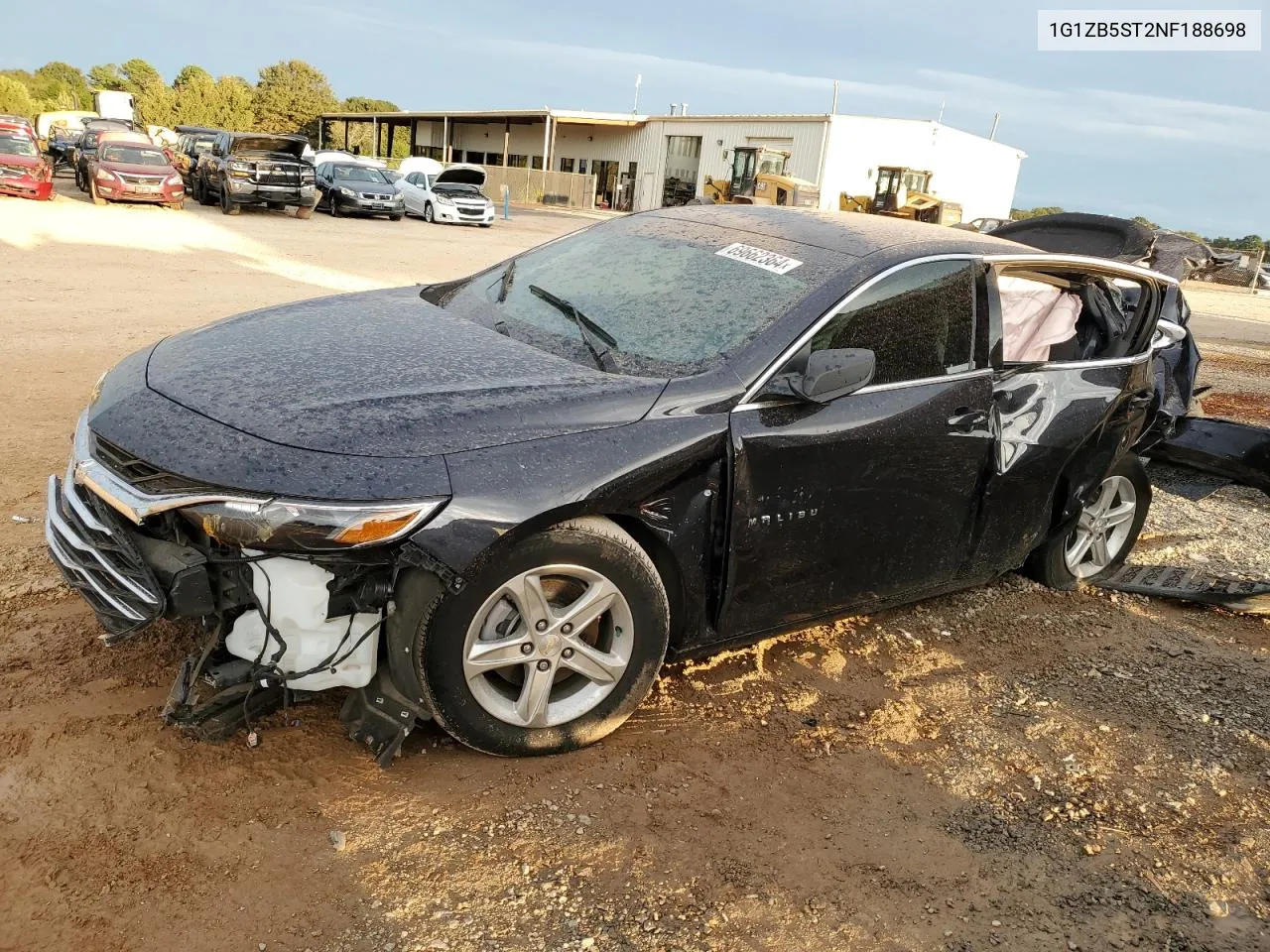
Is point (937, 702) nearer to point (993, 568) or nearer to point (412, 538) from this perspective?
point (993, 568)

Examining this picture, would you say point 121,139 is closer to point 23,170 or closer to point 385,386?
point 23,170

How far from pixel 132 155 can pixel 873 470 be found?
75.3ft

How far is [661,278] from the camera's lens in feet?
12.6

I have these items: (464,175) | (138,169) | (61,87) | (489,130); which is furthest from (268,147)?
(61,87)

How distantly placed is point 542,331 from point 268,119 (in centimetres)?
7184

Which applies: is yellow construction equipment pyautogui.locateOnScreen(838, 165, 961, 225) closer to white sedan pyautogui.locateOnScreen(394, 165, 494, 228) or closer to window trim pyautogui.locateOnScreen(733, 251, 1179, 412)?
white sedan pyautogui.locateOnScreen(394, 165, 494, 228)

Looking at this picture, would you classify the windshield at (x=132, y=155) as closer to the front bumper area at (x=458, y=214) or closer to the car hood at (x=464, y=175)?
the front bumper area at (x=458, y=214)

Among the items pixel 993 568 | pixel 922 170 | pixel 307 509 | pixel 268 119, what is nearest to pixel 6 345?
pixel 307 509

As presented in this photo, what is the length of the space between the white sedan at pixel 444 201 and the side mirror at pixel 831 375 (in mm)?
25096

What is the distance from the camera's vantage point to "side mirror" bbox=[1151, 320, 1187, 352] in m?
4.90

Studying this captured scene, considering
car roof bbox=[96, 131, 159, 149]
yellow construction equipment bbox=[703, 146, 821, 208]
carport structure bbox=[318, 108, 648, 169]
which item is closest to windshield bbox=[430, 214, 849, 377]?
yellow construction equipment bbox=[703, 146, 821, 208]

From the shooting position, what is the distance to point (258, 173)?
2258 cm

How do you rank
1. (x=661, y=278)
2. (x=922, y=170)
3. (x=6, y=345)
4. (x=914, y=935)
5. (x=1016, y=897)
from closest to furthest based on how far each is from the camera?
(x=914, y=935)
(x=1016, y=897)
(x=661, y=278)
(x=6, y=345)
(x=922, y=170)

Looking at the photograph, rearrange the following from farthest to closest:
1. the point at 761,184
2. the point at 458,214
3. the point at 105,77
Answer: the point at 105,77 → the point at 761,184 → the point at 458,214
